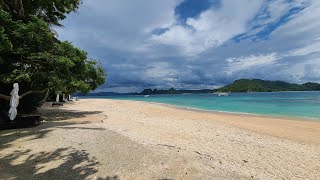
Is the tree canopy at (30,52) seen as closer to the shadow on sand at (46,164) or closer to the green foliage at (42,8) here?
the green foliage at (42,8)

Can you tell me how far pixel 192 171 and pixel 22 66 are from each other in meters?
11.2

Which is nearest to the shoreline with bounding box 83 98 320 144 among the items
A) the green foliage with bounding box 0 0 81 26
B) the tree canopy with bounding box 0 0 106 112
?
the tree canopy with bounding box 0 0 106 112

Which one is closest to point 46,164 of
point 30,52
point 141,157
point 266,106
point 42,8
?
point 141,157

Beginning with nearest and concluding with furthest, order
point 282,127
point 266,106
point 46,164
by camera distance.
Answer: point 46,164, point 282,127, point 266,106

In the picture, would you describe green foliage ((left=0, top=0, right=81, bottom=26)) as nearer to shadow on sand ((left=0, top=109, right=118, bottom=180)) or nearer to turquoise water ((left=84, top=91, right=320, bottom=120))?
shadow on sand ((left=0, top=109, right=118, bottom=180))

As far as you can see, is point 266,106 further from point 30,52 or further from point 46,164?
point 46,164

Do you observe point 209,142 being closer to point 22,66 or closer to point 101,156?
point 101,156

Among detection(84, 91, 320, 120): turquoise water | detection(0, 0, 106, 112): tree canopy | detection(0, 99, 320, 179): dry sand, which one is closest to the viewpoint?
detection(0, 99, 320, 179): dry sand

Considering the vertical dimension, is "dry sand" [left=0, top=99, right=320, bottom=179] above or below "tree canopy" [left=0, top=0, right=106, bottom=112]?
below

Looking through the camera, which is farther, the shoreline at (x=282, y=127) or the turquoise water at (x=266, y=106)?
the turquoise water at (x=266, y=106)

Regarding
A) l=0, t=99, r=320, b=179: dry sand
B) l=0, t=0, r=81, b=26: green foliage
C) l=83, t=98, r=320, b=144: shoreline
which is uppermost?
l=0, t=0, r=81, b=26: green foliage

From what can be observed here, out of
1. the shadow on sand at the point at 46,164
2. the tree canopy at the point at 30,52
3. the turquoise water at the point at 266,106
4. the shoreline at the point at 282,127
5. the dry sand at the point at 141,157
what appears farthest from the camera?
the turquoise water at the point at 266,106

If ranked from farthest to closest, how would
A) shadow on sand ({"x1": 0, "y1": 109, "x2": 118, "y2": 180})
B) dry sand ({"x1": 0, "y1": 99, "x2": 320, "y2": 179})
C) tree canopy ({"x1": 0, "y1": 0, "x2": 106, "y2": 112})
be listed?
tree canopy ({"x1": 0, "y1": 0, "x2": 106, "y2": 112})
dry sand ({"x1": 0, "y1": 99, "x2": 320, "y2": 179})
shadow on sand ({"x1": 0, "y1": 109, "x2": 118, "y2": 180})

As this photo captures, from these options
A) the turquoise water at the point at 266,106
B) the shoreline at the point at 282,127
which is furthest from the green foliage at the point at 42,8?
the turquoise water at the point at 266,106
